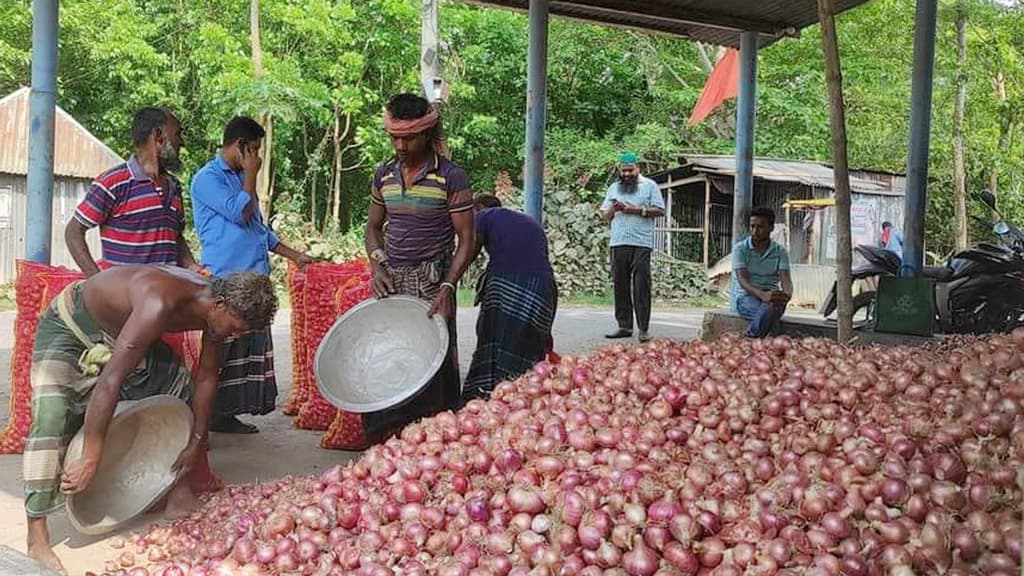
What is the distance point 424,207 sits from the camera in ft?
12.3

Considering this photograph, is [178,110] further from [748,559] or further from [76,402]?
[748,559]

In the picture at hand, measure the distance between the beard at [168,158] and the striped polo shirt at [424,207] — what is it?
93 centimetres

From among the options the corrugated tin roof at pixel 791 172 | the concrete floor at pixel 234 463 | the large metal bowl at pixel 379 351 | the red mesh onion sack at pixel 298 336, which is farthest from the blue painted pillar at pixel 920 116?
the corrugated tin roof at pixel 791 172

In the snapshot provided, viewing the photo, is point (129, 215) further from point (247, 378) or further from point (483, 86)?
point (483, 86)

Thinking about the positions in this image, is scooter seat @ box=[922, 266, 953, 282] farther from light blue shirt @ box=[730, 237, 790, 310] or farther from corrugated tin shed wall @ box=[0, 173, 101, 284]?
corrugated tin shed wall @ box=[0, 173, 101, 284]

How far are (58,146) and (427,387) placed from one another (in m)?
14.1

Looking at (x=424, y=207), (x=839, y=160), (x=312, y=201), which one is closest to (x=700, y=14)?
(x=839, y=160)

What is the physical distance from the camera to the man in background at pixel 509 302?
4.11 m

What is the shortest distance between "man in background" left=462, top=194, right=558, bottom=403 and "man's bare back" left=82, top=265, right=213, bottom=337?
1.57m

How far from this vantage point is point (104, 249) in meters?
3.81

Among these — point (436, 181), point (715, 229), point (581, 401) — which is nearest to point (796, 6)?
point (436, 181)

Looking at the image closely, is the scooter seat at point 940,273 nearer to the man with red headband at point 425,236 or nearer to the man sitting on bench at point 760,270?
the man sitting on bench at point 760,270

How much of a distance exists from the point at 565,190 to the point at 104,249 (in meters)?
11.7

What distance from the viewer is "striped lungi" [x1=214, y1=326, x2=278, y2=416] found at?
4152 millimetres
